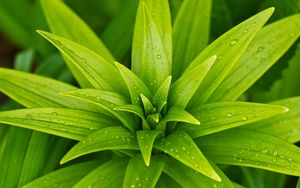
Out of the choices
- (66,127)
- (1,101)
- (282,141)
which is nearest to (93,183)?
(66,127)

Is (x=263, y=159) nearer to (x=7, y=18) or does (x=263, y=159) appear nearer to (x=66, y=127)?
(x=66, y=127)

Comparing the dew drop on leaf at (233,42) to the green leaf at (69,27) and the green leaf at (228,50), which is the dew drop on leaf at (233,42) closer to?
the green leaf at (228,50)

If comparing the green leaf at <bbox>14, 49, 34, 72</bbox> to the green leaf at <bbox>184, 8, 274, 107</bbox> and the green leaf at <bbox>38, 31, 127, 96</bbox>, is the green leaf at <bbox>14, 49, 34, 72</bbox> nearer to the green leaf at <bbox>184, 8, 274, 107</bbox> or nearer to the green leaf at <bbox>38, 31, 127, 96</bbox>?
the green leaf at <bbox>38, 31, 127, 96</bbox>

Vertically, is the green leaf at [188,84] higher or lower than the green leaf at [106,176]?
higher

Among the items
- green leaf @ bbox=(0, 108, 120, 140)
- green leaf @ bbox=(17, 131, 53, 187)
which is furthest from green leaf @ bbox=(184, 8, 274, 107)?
green leaf @ bbox=(17, 131, 53, 187)

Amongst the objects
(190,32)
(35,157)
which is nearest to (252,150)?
(190,32)

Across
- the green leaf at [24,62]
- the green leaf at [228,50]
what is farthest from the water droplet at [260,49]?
the green leaf at [24,62]
